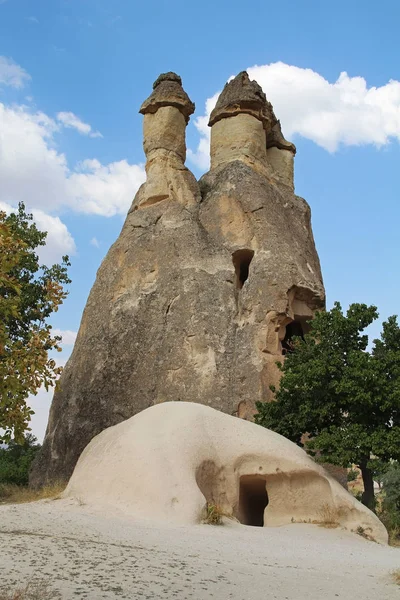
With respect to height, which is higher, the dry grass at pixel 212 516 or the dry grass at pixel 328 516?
the dry grass at pixel 328 516

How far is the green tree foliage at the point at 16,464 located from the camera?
68.9ft

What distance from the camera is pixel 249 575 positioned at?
249 inches

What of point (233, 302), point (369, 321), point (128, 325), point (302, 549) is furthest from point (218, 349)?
point (302, 549)

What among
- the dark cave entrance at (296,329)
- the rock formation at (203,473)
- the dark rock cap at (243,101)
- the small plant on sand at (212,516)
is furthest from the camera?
the dark rock cap at (243,101)

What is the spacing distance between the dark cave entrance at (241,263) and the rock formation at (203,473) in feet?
28.4

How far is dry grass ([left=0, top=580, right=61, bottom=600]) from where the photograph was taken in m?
4.66

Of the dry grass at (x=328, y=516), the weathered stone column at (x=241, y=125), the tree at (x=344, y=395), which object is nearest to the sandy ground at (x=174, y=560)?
the dry grass at (x=328, y=516)

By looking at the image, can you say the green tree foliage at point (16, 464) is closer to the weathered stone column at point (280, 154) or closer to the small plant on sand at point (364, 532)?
the small plant on sand at point (364, 532)

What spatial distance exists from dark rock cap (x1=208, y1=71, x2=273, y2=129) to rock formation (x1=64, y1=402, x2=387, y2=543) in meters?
14.9

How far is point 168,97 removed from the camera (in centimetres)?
2361

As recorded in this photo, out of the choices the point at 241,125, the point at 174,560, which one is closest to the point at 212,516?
the point at 174,560

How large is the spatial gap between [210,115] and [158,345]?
10637 millimetres

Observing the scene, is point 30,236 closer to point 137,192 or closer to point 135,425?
point 137,192

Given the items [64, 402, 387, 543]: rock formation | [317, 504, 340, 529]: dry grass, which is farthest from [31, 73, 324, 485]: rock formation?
[317, 504, 340, 529]: dry grass
